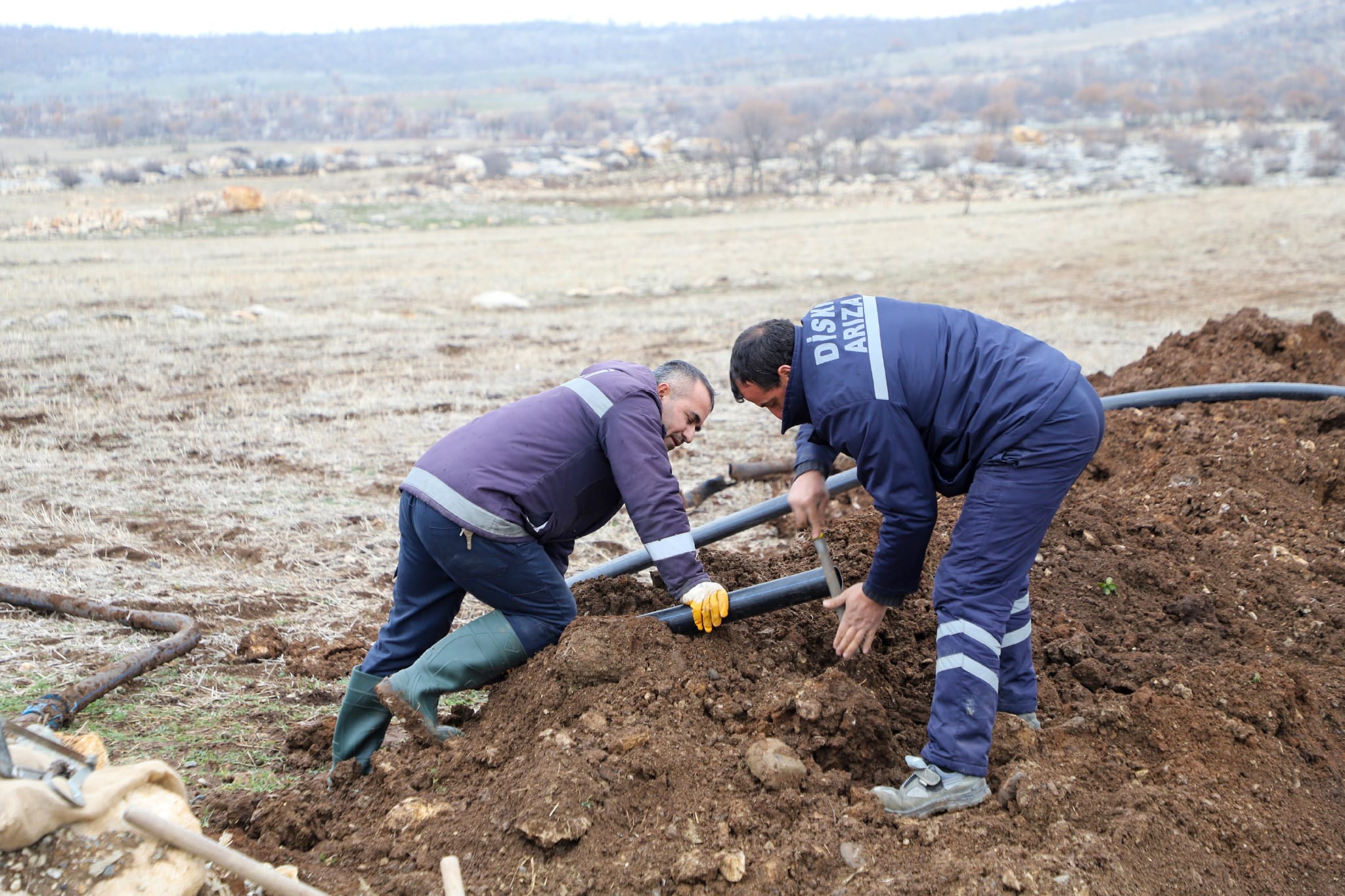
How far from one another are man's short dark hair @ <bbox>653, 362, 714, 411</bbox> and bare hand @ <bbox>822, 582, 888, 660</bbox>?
90 cm

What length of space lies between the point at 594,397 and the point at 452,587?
0.99 m

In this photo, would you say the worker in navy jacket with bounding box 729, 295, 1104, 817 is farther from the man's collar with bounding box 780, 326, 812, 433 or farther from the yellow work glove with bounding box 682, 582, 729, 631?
the yellow work glove with bounding box 682, 582, 729, 631

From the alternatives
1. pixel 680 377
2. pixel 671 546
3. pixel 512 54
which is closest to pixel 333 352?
pixel 680 377

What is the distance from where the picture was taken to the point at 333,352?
476 inches

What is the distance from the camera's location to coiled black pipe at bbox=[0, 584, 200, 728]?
4.10 metres

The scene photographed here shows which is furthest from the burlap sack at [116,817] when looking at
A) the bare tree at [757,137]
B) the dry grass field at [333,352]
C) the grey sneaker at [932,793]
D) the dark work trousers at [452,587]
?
the bare tree at [757,137]

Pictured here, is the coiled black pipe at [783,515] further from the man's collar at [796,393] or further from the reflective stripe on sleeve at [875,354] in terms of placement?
the reflective stripe on sleeve at [875,354]

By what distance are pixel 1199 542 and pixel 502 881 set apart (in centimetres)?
415

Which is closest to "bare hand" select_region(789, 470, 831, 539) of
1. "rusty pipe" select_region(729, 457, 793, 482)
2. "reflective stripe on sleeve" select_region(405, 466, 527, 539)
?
"reflective stripe on sleeve" select_region(405, 466, 527, 539)

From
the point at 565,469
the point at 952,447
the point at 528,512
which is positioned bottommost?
the point at 528,512

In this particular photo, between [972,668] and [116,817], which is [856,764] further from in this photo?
[116,817]

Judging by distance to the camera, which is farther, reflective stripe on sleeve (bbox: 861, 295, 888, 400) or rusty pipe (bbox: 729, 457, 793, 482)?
rusty pipe (bbox: 729, 457, 793, 482)

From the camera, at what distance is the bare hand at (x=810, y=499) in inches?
156

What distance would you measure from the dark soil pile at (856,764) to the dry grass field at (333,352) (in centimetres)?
117
